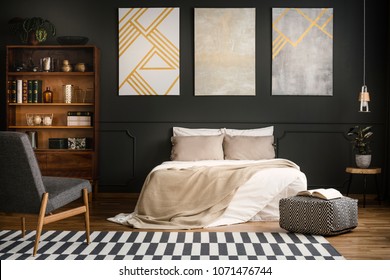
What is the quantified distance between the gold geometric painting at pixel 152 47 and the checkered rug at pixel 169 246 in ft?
8.80

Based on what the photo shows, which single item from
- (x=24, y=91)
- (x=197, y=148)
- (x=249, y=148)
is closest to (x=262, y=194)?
(x=249, y=148)

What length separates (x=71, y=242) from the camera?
13.2ft

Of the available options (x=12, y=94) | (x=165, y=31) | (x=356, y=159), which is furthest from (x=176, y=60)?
(x=356, y=159)

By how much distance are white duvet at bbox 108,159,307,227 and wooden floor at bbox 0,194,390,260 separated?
0.11m

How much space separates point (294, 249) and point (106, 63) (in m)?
3.90

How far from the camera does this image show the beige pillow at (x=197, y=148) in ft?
19.6

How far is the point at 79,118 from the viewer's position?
6.35 meters

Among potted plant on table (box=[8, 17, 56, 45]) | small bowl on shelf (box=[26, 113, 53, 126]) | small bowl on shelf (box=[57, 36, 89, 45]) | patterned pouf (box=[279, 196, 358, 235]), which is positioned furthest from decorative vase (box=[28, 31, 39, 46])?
patterned pouf (box=[279, 196, 358, 235])

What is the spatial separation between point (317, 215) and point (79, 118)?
3468mm

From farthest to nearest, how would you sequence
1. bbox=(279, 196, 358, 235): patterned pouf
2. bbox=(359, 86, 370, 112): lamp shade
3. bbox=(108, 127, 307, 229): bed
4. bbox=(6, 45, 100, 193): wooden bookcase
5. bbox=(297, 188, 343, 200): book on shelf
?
1. bbox=(6, 45, 100, 193): wooden bookcase
2. bbox=(359, 86, 370, 112): lamp shade
3. bbox=(108, 127, 307, 229): bed
4. bbox=(297, 188, 343, 200): book on shelf
5. bbox=(279, 196, 358, 235): patterned pouf

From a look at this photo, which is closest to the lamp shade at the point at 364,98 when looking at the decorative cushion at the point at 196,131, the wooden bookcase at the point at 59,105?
the decorative cushion at the point at 196,131

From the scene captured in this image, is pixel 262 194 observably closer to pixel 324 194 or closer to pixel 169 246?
pixel 324 194

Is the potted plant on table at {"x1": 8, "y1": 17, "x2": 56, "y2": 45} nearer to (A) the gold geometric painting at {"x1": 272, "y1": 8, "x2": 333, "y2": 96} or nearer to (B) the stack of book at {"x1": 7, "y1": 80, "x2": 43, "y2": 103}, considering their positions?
(B) the stack of book at {"x1": 7, "y1": 80, "x2": 43, "y2": 103}

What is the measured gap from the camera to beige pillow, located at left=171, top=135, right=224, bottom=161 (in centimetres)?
597
